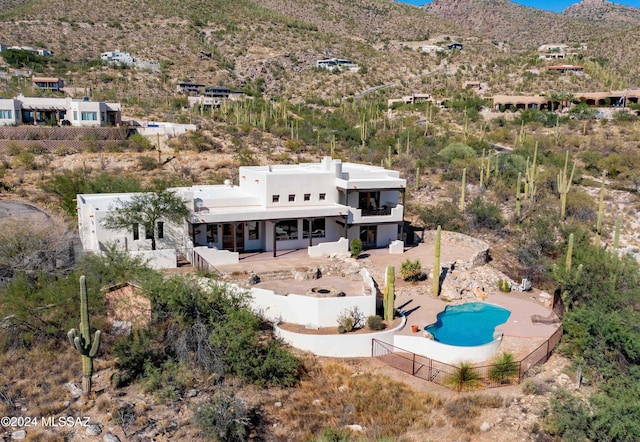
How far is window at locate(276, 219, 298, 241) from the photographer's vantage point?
83.2 feet

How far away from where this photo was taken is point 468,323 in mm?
20016

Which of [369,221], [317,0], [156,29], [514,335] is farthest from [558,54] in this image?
[514,335]

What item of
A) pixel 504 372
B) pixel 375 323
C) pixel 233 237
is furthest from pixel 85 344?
pixel 504 372

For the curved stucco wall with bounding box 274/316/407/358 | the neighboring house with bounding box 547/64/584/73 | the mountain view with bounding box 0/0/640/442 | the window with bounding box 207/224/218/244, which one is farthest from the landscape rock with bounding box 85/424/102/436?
the neighboring house with bounding box 547/64/584/73

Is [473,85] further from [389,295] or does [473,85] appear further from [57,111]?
[389,295]

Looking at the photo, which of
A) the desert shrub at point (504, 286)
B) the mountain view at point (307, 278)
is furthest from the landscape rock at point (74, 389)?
the desert shrub at point (504, 286)

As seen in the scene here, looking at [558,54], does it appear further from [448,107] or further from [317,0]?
[317,0]

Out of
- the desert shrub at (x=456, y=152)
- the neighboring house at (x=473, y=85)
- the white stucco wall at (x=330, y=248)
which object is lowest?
the white stucco wall at (x=330, y=248)

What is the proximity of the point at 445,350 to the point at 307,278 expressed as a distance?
675 cm

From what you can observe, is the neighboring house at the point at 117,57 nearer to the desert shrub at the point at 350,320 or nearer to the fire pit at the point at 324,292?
the fire pit at the point at 324,292

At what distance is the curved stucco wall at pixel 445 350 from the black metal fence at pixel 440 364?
197mm

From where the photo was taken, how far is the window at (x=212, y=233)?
24.5 meters

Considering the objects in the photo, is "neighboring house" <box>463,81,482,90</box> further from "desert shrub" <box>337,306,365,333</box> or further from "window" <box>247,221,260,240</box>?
"desert shrub" <box>337,306,365,333</box>

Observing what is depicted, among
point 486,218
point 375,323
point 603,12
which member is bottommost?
point 375,323
